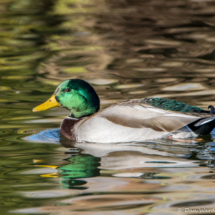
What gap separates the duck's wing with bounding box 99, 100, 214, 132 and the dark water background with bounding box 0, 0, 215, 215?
0.25 meters

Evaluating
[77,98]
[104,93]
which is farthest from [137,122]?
[104,93]

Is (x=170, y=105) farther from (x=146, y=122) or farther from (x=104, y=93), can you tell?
(x=104, y=93)

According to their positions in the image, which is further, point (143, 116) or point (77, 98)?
→ point (77, 98)

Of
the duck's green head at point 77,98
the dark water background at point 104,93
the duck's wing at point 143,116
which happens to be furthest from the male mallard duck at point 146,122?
the duck's green head at point 77,98

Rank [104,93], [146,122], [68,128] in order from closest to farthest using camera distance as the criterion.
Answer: [146,122], [68,128], [104,93]

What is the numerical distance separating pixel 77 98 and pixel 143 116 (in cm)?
113

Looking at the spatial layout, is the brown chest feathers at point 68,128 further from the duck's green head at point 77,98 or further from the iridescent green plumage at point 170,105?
the iridescent green plumage at point 170,105

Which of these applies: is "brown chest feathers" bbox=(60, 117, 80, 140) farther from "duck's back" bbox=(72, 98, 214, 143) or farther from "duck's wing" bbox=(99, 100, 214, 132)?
"duck's wing" bbox=(99, 100, 214, 132)

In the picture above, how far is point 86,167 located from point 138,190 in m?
1.14

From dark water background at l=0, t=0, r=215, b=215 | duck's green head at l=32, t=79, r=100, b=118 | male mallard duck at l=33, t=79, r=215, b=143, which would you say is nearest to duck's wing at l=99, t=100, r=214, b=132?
male mallard duck at l=33, t=79, r=215, b=143

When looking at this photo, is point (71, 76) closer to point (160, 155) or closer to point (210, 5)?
point (160, 155)

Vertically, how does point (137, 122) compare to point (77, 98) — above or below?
below

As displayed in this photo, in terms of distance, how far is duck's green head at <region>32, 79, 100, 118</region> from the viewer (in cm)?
777

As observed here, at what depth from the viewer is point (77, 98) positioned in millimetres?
7805
